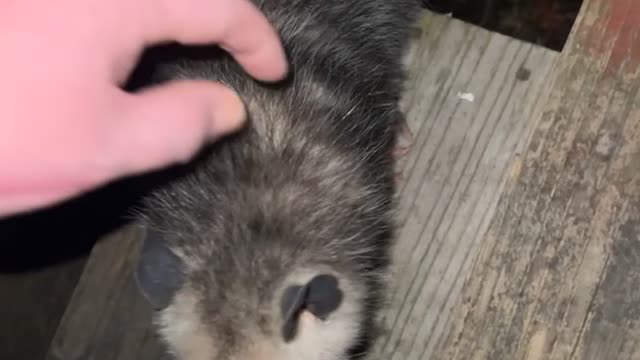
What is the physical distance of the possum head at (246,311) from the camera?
1549mm

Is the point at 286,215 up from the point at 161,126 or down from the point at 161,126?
down

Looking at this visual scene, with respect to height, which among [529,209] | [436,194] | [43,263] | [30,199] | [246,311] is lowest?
[43,263]

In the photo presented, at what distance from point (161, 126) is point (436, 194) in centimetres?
90

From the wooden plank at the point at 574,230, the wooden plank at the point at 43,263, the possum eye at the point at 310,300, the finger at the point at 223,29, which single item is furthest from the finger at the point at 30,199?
the wooden plank at the point at 43,263


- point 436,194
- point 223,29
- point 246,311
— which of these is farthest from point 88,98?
point 436,194

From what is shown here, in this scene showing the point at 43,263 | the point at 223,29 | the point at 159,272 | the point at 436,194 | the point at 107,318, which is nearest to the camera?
the point at 223,29

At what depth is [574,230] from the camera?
150 cm

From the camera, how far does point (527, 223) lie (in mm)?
1525

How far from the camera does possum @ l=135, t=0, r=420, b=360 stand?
158 cm

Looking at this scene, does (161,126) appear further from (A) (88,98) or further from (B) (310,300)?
(B) (310,300)

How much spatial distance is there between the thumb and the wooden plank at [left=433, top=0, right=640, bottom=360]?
0.54 meters

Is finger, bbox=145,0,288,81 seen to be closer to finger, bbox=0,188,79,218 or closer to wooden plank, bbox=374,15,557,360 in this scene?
finger, bbox=0,188,79,218

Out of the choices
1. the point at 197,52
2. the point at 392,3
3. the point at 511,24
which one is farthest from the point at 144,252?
the point at 511,24

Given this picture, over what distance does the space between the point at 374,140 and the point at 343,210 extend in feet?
0.68
